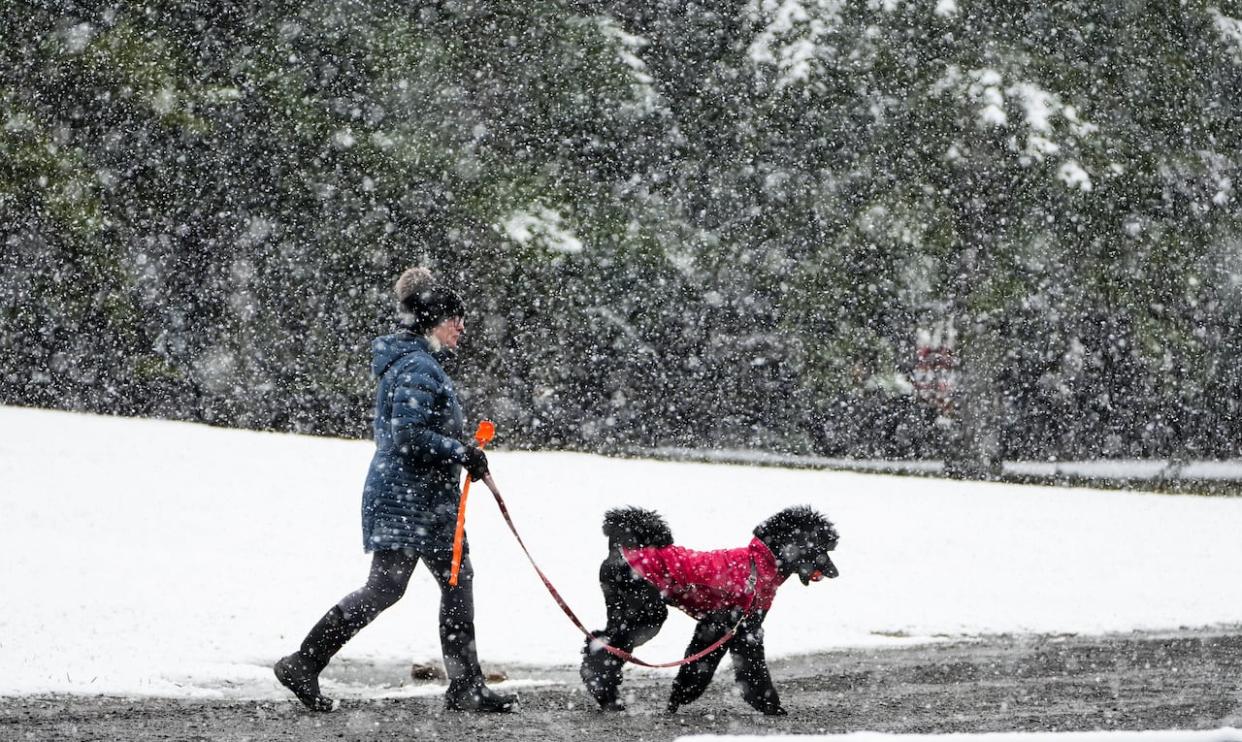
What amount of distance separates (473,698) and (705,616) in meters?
1.04

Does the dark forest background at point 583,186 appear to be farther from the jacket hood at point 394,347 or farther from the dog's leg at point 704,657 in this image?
the dog's leg at point 704,657

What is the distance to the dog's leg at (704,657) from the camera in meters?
6.38

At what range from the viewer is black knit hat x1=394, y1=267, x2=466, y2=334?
6.25m

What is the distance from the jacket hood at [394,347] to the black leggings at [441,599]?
0.80m

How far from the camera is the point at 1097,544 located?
1541 cm

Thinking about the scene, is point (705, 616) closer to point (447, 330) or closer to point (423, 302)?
point (447, 330)

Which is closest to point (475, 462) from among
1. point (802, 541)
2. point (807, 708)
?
point (802, 541)

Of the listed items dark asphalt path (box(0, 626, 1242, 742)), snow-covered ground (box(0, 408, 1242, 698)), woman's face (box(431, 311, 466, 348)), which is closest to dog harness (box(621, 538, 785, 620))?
dark asphalt path (box(0, 626, 1242, 742))

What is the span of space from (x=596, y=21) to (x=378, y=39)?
2740mm

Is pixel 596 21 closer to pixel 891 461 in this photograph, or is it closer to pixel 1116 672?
pixel 891 461

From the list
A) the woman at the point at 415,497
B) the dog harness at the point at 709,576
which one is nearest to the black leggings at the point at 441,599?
the woman at the point at 415,497

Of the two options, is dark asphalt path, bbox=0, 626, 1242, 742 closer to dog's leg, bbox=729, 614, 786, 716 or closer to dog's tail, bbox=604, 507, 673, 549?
dog's leg, bbox=729, 614, 786, 716

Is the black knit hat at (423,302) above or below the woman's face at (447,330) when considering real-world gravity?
above

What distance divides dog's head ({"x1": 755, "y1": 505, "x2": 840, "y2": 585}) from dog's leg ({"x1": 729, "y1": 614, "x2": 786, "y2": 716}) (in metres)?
0.27
